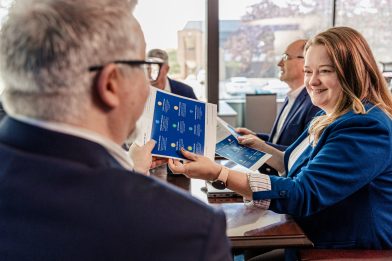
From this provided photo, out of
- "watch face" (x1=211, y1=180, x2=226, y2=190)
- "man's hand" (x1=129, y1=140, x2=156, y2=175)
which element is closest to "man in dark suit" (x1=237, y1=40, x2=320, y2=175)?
"watch face" (x1=211, y1=180, x2=226, y2=190)

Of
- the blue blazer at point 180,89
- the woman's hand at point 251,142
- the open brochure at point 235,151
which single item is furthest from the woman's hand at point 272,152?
the blue blazer at point 180,89

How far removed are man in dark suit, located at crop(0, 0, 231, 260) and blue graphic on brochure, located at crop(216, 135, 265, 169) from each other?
3.45ft

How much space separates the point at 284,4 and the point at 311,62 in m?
3.23

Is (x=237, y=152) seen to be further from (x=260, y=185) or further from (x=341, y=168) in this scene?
(x=341, y=168)

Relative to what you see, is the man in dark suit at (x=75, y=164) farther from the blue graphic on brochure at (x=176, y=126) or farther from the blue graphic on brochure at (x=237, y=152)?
the blue graphic on brochure at (x=237, y=152)

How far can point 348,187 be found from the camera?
4.61 ft

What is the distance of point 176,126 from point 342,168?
56 centimetres

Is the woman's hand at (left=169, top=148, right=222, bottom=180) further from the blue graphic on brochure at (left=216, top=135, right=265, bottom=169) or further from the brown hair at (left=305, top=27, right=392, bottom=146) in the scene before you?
the brown hair at (left=305, top=27, right=392, bottom=146)

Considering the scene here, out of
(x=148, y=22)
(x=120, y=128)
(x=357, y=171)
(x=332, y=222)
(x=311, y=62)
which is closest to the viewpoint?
(x=120, y=128)

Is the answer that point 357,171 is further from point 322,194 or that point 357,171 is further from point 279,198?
point 279,198

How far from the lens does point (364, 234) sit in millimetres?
1463

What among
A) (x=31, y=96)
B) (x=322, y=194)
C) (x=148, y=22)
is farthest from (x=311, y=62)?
(x=148, y=22)

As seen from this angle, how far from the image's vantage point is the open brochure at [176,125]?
4.69 feet

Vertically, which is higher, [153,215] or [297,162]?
[153,215]
